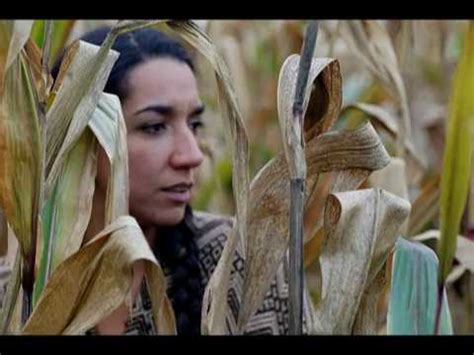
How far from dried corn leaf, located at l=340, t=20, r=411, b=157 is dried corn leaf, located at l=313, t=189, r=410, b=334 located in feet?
1.64

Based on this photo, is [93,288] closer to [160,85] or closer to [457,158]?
Result: [457,158]

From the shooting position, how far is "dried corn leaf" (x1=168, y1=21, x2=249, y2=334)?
96cm

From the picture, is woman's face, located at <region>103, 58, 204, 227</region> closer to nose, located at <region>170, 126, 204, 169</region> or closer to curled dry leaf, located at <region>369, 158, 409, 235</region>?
nose, located at <region>170, 126, 204, 169</region>

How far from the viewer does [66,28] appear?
1.49 metres

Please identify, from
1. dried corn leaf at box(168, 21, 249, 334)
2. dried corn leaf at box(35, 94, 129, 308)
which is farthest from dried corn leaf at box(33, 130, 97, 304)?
dried corn leaf at box(168, 21, 249, 334)

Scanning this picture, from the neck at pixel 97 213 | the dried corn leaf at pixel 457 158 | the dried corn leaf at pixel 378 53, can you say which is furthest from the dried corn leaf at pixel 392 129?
the dried corn leaf at pixel 457 158

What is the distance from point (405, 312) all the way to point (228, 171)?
1.09 m

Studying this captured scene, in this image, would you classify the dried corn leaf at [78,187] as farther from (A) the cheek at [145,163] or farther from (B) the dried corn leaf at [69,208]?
(A) the cheek at [145,163]

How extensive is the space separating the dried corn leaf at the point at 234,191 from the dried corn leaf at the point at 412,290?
142 mm

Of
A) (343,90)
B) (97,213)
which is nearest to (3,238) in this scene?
(97,213)

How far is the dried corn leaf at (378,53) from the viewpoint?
1475 millimetres

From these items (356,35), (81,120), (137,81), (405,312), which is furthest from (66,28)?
(405,312)
